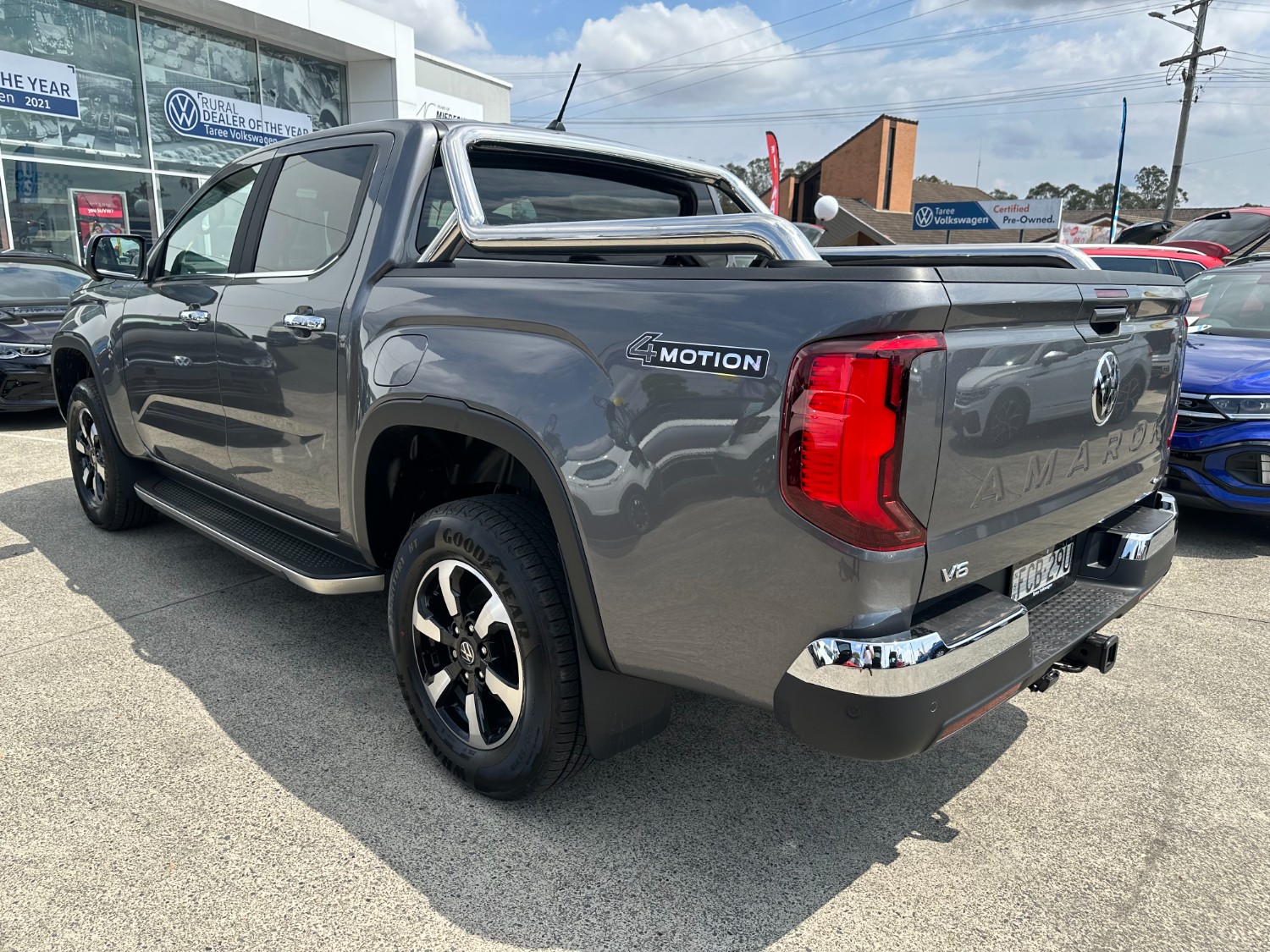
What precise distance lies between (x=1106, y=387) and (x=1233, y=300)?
5.19 m

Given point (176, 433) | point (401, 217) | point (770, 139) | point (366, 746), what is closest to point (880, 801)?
point (366, 746)

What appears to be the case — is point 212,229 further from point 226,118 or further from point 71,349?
point 226,118

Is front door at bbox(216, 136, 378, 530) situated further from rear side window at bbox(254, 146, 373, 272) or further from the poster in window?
the poster in window

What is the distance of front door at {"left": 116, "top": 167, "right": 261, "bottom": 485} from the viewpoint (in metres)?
3.75

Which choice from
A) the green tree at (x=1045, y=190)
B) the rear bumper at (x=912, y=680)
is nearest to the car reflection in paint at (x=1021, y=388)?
the rear bumper at (x=912, y=680)

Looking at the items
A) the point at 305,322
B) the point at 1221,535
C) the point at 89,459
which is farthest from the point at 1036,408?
the point at 89,459

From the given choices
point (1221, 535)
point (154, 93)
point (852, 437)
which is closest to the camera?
point (852, 437)

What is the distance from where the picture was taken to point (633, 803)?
2.69 metres

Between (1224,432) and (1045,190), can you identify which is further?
(1045,190)

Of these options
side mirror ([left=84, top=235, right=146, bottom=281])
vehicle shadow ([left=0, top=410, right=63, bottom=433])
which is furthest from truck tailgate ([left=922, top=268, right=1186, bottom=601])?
Result: vehicle shadow ([left=0, top=410, right=63, bottom=433])

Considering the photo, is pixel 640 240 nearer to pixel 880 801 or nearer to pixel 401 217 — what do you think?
pixel 401 217

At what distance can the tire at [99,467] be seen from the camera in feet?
15.8

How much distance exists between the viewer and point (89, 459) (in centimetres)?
518

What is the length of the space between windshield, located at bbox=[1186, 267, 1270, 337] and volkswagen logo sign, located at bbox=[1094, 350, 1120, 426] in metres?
4.37
